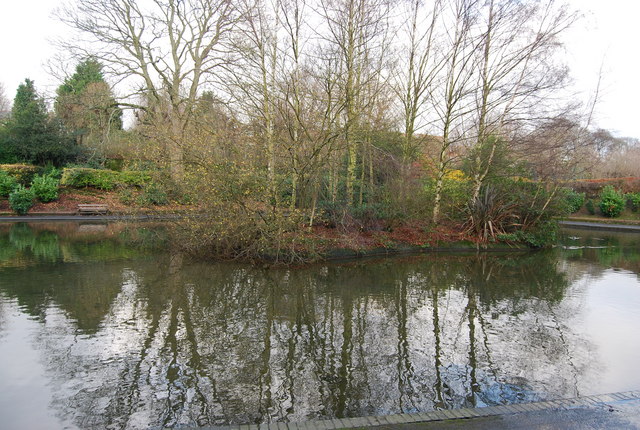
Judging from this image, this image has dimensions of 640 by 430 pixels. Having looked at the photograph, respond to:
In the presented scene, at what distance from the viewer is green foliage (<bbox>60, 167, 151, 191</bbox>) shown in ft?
79.3

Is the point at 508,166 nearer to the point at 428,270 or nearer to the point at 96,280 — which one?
the point at 428,270

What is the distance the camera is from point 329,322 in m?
6.73

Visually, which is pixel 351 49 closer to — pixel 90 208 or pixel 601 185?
pixel 90 208

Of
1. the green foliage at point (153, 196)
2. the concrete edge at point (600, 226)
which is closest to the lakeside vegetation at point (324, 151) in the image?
the green foliage at point (153, 196)

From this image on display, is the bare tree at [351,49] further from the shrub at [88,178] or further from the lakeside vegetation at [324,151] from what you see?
the shrub at [88,178]

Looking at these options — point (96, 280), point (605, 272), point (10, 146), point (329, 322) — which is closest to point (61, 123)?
point (10, 146)

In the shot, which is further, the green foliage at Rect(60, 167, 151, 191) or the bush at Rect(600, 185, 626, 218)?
the bush at Rect(600, 185, 626, 218)

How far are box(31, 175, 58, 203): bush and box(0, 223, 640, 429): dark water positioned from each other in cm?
1366

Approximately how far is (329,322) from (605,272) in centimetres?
978

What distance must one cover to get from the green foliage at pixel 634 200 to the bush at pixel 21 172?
126 ft

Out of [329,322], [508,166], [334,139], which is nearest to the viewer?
[329,322]

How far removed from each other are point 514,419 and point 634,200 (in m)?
31.4

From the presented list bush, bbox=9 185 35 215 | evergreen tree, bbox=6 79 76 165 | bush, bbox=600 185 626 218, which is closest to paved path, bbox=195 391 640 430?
bush, bbox=9 185 35 215

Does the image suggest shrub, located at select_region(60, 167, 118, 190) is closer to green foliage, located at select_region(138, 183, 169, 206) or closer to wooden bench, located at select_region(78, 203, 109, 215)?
wooden bench, located at select_region(78, 203, 109, 215)
